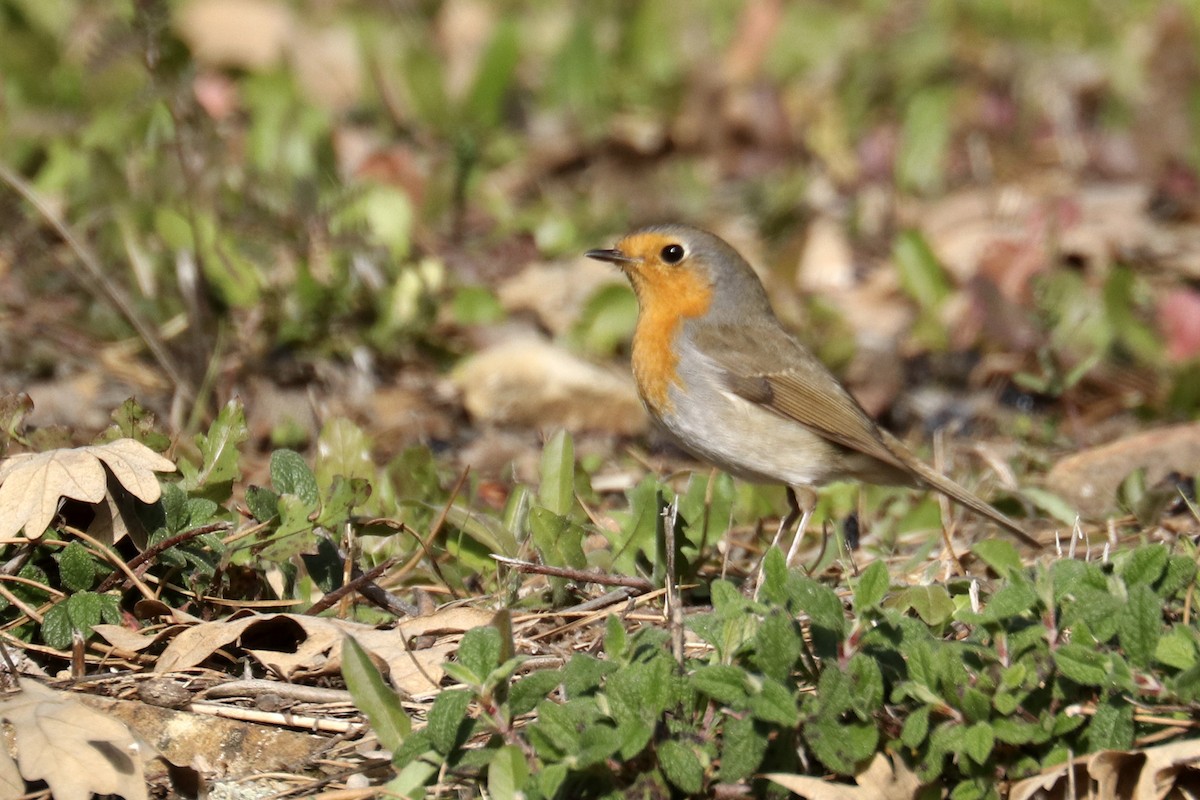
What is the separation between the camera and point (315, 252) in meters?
6.20

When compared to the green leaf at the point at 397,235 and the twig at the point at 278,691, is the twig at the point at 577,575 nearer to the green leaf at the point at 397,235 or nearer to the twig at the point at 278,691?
the twig at the point at 278,691

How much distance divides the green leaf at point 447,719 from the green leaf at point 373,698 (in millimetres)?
159

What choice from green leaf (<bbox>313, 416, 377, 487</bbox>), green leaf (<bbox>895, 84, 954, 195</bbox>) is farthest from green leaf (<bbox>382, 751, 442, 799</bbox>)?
green leaf (<bbox>895, 84, 954, 195</bbox>)

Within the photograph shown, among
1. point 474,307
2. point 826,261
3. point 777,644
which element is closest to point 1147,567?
point 777,644

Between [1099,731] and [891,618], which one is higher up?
[891,618]

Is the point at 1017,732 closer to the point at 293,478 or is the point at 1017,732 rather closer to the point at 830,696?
the point at 830,696

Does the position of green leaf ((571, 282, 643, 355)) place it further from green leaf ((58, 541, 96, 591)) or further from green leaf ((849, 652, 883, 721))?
green leaf ((849, 652, 883, 721))

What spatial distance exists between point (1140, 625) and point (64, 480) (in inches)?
93.0

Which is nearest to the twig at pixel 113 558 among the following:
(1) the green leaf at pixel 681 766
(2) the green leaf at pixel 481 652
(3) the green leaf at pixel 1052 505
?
(2) the green leaf at pixel 481 652

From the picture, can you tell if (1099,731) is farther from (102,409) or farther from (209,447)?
(102,409)

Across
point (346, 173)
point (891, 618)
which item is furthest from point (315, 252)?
point (891, 618)

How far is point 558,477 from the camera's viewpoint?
4.36m

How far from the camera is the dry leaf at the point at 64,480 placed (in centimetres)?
338

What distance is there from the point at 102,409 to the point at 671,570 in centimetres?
295
